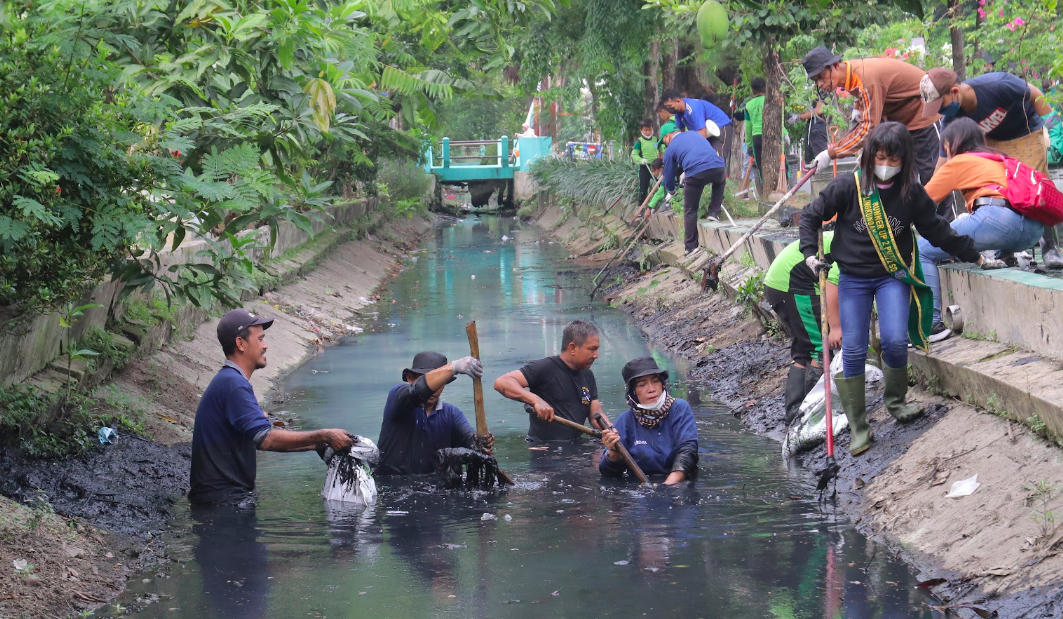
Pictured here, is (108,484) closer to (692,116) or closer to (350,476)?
(350,476)

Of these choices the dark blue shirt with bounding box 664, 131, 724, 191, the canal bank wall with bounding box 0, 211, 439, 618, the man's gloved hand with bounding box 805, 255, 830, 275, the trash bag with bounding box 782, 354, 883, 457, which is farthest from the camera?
the dark blue shirt with bounding box 664, 131, 724, 191

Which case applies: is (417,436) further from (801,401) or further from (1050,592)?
(1050,592)

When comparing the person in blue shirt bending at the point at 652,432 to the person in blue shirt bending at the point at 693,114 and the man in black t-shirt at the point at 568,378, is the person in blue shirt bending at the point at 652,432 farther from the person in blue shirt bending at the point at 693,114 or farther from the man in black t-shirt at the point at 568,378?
the person in blue shirt bending at the point at 693,114

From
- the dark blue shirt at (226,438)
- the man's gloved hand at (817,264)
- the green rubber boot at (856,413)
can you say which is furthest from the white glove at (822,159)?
the dark blue shirt at (226,438)

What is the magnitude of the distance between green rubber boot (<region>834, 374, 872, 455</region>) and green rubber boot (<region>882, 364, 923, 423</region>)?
0.56ft

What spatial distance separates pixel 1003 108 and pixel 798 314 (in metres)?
2.16

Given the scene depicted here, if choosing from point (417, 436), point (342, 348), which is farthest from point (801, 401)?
point (342, 348)

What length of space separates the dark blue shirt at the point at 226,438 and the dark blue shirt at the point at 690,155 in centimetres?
1023

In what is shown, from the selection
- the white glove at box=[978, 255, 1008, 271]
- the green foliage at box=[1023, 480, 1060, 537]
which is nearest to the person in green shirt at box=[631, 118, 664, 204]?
the white glove at box=[978, 255, 1008, 271]

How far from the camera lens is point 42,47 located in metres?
6.75

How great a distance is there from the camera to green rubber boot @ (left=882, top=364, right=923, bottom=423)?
26.2 feet

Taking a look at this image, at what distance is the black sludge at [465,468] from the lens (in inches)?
320

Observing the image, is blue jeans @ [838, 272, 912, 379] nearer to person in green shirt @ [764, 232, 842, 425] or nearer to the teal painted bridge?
person in green shirt @ [764, 232, 842, 425]

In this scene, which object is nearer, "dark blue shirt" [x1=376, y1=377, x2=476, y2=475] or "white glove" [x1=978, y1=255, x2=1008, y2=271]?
"white glove" [x1=978, y1=255, x2=1008, y2=271]
